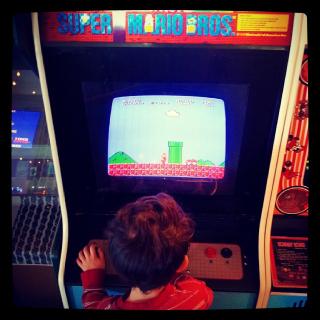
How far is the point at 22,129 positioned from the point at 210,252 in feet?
3.33

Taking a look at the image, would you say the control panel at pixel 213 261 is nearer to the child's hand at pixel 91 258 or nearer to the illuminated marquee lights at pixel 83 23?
the child's hand at pixel 91 258

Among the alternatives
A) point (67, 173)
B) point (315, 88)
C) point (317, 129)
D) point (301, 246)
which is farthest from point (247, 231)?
point (67, 173)

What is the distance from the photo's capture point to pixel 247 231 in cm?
136

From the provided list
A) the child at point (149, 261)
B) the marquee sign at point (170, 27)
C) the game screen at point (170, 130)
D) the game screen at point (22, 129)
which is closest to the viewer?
the marquee sign at point (170, 27)

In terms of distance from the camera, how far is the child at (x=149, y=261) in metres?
1.20

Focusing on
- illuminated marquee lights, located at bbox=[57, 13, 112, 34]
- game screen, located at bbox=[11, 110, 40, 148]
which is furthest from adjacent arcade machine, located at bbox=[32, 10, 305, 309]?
Answer: game screen, located at bbox=[11, 110, 40, 148]

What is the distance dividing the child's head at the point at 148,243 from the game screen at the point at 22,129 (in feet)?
2.06

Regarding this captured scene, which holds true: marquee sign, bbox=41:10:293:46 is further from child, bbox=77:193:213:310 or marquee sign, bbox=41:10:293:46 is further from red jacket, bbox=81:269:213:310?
red jacket, bbox=81:269:213:310

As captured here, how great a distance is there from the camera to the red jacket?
49.3 inches

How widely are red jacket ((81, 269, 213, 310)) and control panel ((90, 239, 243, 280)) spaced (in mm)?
40

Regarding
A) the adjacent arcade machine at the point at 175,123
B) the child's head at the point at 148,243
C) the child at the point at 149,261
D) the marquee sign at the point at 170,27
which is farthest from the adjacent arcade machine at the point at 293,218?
the child's head at the point at 148,243

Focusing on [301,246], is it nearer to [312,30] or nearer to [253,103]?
[253,103]

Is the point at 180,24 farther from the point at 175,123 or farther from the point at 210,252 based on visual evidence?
the point at 210,252

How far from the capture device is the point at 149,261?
3.91ft
